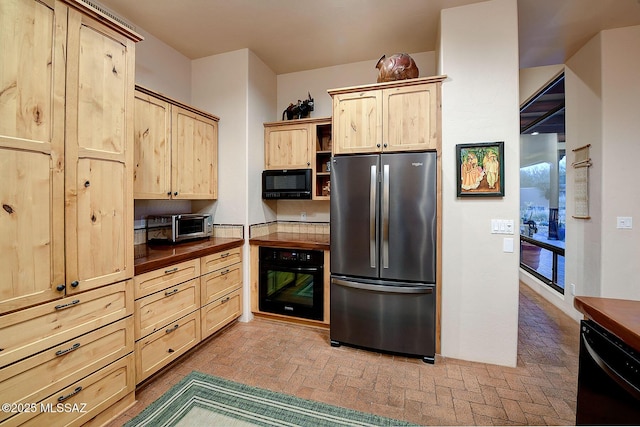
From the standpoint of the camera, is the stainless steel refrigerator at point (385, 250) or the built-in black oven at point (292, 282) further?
the built-in black oven at point (292, 282)

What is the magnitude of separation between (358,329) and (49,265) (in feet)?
7.53

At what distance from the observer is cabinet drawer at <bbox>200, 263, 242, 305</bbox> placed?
8.31 ft

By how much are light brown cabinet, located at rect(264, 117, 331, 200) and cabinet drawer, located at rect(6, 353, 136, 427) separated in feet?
7.72

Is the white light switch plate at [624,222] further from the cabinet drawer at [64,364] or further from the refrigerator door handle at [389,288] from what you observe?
the cabinet drawer at [64,364]

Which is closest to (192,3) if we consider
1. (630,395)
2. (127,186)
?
(127,186)

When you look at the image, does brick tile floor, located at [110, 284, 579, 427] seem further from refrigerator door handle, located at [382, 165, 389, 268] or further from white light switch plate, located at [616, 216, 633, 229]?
white light switch plate, located at [616, 216, 633, 229]

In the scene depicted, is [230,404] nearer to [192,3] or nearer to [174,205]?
[174,205]

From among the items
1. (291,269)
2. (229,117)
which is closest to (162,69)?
(229,117)

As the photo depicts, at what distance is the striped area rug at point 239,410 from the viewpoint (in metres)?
1.67

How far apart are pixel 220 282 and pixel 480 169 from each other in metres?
2.75

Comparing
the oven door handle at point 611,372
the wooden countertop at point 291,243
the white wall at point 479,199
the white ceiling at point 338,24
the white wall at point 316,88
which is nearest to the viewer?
the oven door handle at point 611,372

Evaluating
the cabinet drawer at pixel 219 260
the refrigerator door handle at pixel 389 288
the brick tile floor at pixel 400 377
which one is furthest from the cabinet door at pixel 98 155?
the refrigerator door handle at pixel 389 288

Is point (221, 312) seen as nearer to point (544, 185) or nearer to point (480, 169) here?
point (480, 169)

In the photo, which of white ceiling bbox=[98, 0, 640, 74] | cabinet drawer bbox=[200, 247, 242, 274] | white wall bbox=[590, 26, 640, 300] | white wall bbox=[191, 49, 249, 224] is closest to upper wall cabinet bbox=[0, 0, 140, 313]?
cabinet drawer bbox=[200, 247, 242, 274]
